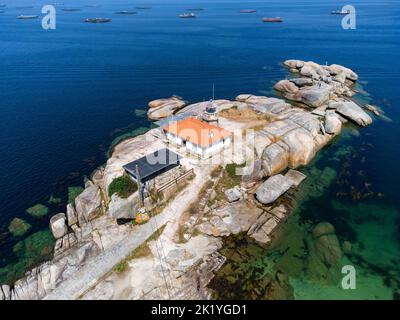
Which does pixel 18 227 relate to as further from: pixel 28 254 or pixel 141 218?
pixel 141 218

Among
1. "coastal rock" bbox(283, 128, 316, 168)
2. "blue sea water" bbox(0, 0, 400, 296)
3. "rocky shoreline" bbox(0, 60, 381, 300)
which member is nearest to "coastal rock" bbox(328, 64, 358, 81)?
"blue sea water" bbox(0, 0, 400, 296)

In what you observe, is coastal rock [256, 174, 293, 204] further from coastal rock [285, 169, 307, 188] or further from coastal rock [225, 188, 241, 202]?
coastal rock [225, 188, 241, 202]

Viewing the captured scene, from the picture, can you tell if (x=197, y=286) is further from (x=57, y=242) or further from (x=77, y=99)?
(x=77, y=99)

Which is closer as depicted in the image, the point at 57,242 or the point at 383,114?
the point at 57,242

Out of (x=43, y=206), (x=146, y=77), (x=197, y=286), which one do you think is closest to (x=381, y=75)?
(x=146, y=77)

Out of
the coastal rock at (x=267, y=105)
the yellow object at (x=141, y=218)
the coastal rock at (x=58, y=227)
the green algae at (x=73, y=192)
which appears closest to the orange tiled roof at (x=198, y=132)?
the yellow object at (x=141, y=218)

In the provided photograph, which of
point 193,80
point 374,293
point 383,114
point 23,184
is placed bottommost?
point 374,293

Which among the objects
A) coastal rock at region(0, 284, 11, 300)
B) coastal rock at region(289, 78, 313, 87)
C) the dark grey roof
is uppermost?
coastal rock at region(289, 78, 313, 87)
